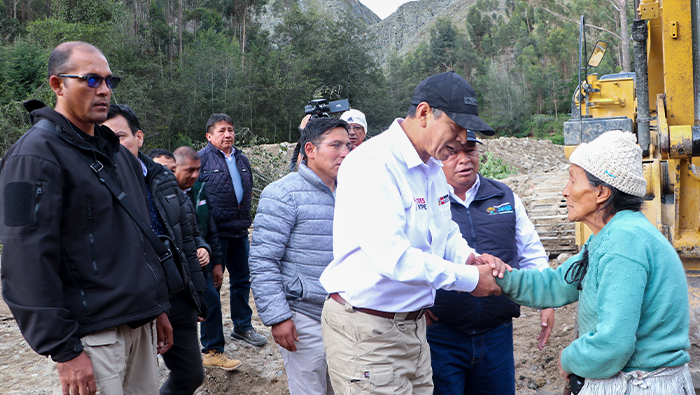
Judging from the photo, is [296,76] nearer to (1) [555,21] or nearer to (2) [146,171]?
(2) [146,171]

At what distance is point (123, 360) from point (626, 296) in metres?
2.02

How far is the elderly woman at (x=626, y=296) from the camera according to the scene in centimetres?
185

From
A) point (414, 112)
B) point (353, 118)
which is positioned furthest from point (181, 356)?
point (353, 118)

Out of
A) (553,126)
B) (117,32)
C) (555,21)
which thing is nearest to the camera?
(117,32)

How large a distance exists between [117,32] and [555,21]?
52.4 metres

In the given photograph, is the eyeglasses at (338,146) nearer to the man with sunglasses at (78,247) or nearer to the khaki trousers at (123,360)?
the man with sunglasses at (78,247)

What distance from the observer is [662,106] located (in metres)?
4.28

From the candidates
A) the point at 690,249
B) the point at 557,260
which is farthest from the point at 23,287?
the point at 557,260

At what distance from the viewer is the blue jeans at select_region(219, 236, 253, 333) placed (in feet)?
17.2

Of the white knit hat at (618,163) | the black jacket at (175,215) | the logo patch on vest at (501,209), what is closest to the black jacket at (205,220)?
the black jacket at (175,215)

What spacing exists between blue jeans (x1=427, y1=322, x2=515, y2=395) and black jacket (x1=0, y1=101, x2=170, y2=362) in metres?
1.38

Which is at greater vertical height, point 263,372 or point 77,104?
point 77,104

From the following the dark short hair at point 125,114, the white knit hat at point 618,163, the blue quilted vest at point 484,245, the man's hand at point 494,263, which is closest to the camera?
the white knit hat at point 618,163

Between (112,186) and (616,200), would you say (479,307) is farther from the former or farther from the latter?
(112,186)
